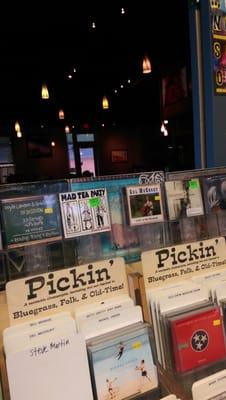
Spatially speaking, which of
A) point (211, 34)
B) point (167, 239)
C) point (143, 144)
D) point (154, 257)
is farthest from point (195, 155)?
point (143, 144)

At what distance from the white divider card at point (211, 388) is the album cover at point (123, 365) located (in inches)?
3.9

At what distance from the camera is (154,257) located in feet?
2.83

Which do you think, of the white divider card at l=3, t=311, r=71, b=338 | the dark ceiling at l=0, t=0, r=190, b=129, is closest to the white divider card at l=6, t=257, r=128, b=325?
the white divider card at l=3, t=311, r=71, b=338

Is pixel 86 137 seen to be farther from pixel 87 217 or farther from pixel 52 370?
pixel 52 370

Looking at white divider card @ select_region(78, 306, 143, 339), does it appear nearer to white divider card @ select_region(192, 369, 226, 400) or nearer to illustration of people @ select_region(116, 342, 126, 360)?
illustration of people @ select_region(116, 342, 126, 360)

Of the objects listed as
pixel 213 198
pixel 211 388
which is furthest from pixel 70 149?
pixel 211 388

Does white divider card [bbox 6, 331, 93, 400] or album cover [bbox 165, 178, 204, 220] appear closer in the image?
white divider card [bbox 6, 331, 93, 400]

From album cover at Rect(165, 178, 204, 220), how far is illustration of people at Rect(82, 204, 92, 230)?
0.26 metres

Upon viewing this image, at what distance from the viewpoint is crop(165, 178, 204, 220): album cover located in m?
0.98

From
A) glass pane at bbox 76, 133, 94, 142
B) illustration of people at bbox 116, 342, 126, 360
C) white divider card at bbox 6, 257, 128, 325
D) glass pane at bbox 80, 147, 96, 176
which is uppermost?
glass pane at bbox 76, 133, 94, 142

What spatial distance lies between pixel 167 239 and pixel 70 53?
5547 mm

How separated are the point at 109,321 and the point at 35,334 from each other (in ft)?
0.58

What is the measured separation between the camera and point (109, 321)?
0.77m

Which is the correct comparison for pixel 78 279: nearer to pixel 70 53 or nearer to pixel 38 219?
pixel 38 219
